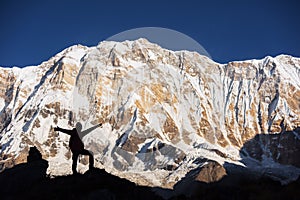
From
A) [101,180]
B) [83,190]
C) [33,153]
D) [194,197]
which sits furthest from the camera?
[33,153]

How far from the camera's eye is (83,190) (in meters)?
18.5

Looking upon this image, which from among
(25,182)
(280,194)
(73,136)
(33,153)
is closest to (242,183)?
(280,194)

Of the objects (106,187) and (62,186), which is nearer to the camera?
(106,187)

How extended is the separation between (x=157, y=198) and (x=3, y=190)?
6.55 m

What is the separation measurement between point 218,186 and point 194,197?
0.92 m

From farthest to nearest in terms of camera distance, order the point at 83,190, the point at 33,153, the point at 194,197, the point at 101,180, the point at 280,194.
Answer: the point at 33,153 → the point at 101,180 → the point at 83,190 → the point at 194,197 → the point at 280,194

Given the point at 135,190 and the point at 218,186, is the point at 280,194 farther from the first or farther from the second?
the point at 135,190

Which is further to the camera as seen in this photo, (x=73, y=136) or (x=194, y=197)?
(x=73, y=136)

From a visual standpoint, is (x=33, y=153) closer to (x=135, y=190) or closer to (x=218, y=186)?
(x=135, y=190)

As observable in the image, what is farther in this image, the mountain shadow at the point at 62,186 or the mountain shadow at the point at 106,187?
the mountain shadow at the point at 62,186

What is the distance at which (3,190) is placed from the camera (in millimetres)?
20312

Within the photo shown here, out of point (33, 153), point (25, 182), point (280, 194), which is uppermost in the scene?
point (33, 153)

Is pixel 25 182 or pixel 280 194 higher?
pixel 25 182

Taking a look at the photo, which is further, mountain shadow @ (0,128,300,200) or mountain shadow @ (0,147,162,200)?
mountain shadow @ (0,147,162,200)
